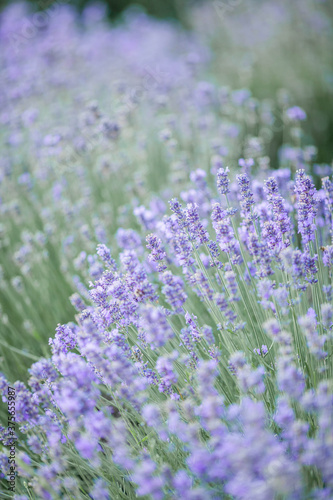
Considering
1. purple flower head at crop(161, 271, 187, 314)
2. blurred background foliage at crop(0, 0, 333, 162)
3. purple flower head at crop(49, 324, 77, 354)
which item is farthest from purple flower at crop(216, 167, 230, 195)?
blurred background foliage at crop(0, 0, 333, 162)

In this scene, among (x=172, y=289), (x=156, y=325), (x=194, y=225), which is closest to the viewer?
(x=156, y=325)

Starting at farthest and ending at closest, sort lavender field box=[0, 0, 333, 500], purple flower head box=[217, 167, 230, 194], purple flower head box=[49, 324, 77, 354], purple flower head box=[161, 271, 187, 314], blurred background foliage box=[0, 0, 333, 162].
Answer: blurred background foliage box=[0, 0, 333, 162], purple flower head box=[217, 167, 230, 194], purple flower head box=[49, 324, 77, 354], purple flower head box=[161, 271, 187, 314], lavender field box=[0, 0, 333, 500]

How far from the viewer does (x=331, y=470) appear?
0.98 meters

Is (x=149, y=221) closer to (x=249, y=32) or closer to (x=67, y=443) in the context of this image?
(x=67, y=443)

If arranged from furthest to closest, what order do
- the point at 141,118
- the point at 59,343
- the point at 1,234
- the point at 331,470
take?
the point at 141,118 → the point at 1,234 → the point at 59,343 → the point at 331,470

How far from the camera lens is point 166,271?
4.80 feet

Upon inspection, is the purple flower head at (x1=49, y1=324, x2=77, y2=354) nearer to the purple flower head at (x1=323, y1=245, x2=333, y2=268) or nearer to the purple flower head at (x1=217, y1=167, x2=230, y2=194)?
the purple flower head at (x1=217, y1=167, x2=230, y2=194)

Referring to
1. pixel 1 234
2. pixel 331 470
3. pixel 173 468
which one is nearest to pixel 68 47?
pixel 1 234

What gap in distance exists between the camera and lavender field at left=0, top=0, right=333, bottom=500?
1231 mm

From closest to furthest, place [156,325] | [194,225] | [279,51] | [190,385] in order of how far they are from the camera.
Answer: [156,325], [190,385], [194,225], [279,51]

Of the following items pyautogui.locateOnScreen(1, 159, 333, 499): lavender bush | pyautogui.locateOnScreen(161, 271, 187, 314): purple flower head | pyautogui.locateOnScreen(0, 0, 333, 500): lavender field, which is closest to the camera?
pyautogui.locateOnScreen(1, 159, 333, 499): lavender bush

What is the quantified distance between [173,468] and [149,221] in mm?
1253

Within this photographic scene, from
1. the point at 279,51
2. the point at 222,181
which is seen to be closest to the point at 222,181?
the point at 222,181

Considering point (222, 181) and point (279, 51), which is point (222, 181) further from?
point (279, 51)
